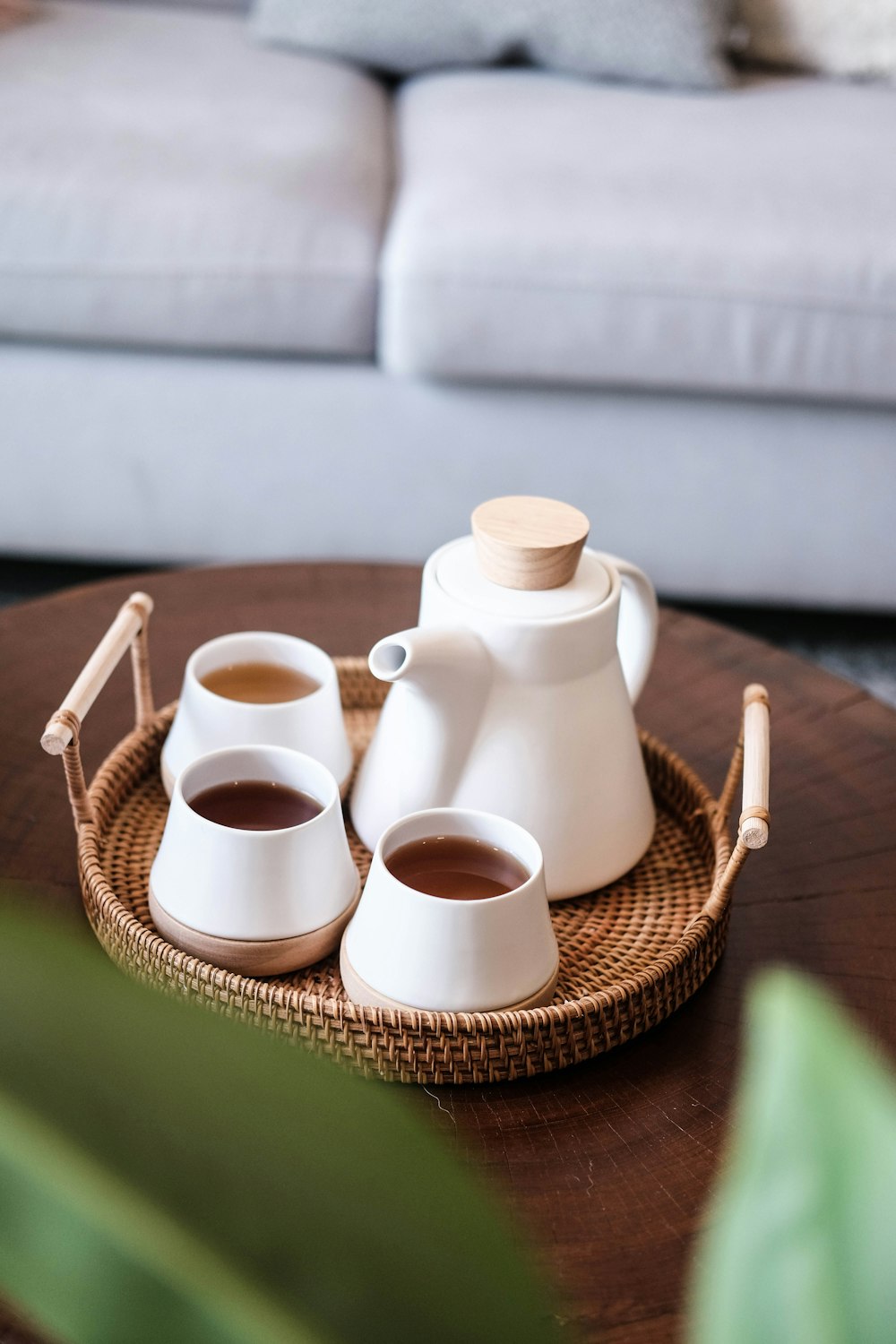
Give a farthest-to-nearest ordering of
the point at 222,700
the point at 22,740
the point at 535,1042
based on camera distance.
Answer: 1. the point at 22,740
2. the point at 222,700
3. the point at 535,1042

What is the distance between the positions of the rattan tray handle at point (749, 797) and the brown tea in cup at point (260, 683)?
0.24m

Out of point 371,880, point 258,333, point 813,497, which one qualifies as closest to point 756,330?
point 813,497

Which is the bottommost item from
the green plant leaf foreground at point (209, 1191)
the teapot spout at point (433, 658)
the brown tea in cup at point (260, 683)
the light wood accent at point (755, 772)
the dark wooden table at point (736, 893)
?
the dark wooden table at point (736, 893)

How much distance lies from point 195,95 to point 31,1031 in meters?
1.64

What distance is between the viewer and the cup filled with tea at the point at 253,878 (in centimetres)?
52

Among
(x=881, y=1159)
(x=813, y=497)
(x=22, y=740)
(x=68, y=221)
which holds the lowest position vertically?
(x=813, y=497)

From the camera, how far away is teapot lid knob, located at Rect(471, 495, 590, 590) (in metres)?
0.60

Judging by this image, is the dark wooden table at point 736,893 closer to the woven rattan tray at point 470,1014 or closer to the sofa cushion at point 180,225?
the woven rattan tray at point 470,1014

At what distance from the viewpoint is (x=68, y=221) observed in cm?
132

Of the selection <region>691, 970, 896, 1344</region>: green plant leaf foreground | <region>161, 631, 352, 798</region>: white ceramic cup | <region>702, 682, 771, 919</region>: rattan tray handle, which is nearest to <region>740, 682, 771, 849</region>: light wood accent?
<region>702, 682, 771, 919</region>: rattan tray handle

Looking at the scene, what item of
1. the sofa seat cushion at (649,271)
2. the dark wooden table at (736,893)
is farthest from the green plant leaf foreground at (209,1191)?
the sofa seat cushion at (649,271)

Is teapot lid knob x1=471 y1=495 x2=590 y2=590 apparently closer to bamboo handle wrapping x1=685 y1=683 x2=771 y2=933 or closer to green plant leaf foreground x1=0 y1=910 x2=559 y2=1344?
bamboo handle wrapping x1=685 y1=683 x2=771 y2=933

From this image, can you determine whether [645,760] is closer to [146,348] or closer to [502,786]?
[502,786]

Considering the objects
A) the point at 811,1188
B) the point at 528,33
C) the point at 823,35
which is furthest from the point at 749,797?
the point at 823,35
